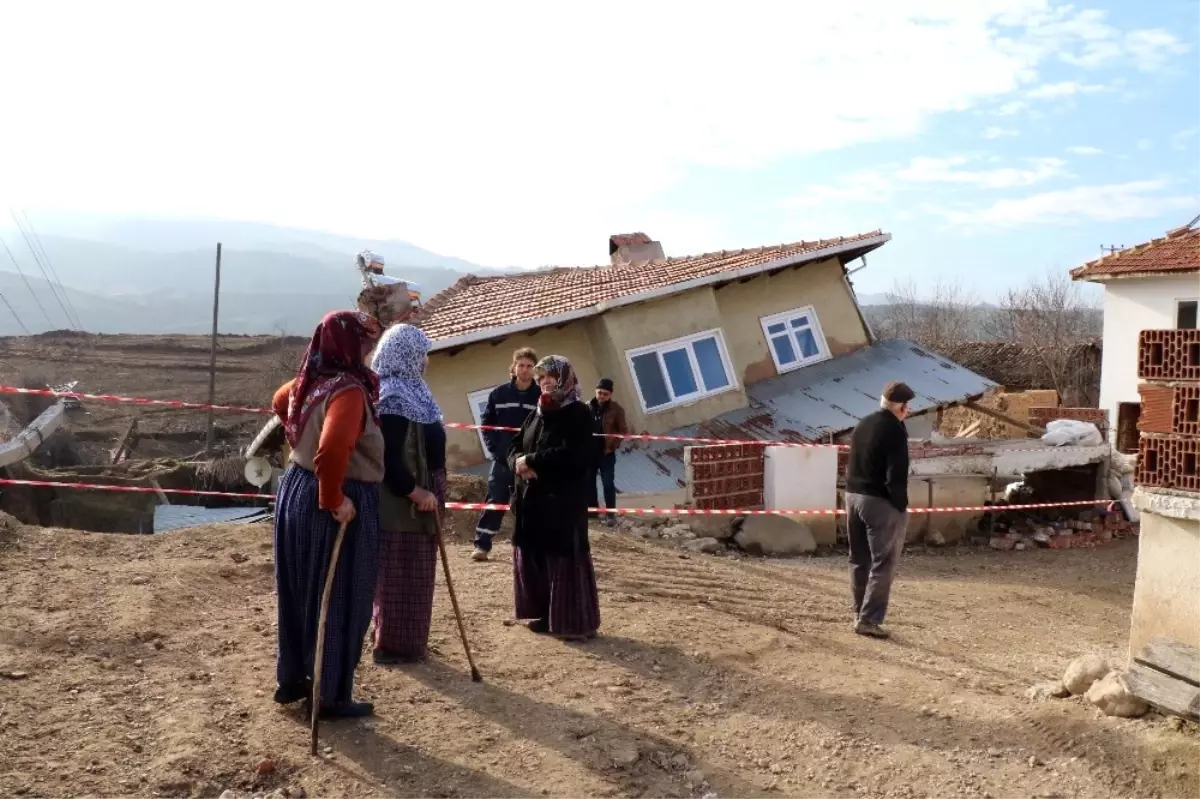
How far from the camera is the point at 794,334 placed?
18.9 meters

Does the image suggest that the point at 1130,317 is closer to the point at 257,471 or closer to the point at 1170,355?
the point at 257,471

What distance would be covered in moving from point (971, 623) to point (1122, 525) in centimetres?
890

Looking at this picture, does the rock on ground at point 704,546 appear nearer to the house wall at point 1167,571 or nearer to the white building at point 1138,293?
the house wall at point 1167,571

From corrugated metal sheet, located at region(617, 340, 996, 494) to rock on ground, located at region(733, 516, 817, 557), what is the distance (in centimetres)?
141

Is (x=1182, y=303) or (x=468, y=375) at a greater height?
(x=1182, y=303)

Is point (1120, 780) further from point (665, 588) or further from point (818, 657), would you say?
point (665, 588)

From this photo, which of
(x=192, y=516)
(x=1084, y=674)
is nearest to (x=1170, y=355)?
(x=1084, y=674)

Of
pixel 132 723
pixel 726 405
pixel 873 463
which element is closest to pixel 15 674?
pixel 132 723

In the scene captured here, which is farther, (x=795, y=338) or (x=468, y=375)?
(x=795, y=338)

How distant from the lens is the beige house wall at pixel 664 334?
16031mm

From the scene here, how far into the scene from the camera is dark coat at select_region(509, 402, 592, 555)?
18.8 ft

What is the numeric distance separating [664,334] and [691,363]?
2.38 feet

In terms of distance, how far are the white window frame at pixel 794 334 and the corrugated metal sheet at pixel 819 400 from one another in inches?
6.5

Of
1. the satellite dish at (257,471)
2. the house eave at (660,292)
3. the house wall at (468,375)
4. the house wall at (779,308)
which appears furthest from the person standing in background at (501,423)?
the house wall at (779,308)
